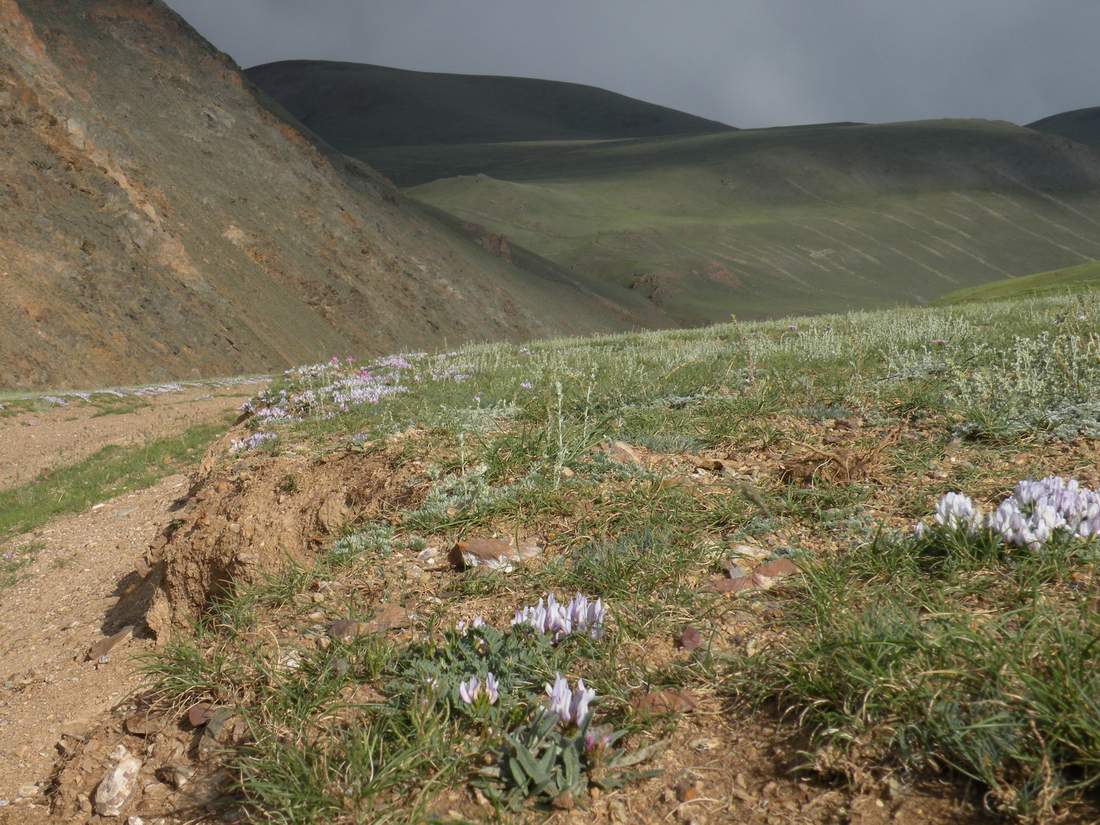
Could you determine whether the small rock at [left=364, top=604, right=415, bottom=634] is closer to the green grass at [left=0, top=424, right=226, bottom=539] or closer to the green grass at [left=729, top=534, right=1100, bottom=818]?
the green grass at [left=729, top=534, right=1100, bottom=818]

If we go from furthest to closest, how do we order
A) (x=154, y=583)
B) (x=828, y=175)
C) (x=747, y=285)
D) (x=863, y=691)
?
(x=828, y=175)
(x=747, y=285)
(x=154, y=583)
(x=863, y=691)

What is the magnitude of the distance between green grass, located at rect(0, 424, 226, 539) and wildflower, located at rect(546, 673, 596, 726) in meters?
9.29

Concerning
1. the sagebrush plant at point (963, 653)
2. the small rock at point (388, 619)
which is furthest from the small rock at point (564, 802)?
the small rock at point (388, 619)

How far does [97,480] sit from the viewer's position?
11.4m

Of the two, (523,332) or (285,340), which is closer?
(285,340)

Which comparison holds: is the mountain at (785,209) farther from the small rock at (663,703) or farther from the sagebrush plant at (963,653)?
the small rock at (663,703)

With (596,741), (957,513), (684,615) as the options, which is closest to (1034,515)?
(957,513)

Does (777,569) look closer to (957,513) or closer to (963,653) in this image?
(957,513)

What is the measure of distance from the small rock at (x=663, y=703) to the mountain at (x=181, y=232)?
2491cm

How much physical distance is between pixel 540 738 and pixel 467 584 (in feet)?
4.14

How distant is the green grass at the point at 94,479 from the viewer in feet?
33.7

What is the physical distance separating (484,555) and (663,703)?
1380mm

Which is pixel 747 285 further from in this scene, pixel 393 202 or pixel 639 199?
pixel 393 202

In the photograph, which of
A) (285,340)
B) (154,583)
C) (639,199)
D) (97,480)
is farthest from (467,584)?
(639,199)
